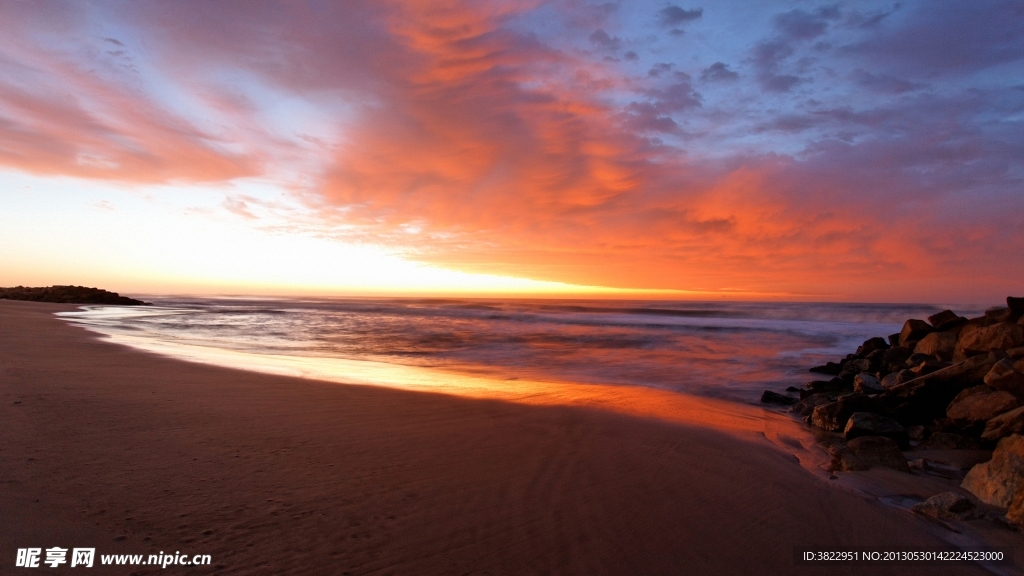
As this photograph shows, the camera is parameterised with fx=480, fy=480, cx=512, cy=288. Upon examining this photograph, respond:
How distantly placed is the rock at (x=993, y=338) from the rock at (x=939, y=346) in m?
0.83

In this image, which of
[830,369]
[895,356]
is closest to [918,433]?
[895,356]

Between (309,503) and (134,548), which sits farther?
(309,503)

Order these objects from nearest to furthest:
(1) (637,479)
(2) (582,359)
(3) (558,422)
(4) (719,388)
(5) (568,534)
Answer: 1. (5) (568,534)
2. (1) (637,479)
3. (3) (558,422)
4. (4) (719,388)
5. (2) (582,359)

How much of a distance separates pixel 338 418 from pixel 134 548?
3.35m

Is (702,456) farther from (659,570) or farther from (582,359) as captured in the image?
(582,359)

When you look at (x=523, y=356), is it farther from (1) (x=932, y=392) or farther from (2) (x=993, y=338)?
(2) (x=993, y=338)

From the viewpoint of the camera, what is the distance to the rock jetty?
4719 millimetres

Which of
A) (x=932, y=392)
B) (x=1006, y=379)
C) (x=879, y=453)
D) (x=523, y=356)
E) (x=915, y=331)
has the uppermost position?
(x=915, y=331)

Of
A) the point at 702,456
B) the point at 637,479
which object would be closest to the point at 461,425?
the point at 637,479

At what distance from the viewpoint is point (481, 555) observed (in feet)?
10.3

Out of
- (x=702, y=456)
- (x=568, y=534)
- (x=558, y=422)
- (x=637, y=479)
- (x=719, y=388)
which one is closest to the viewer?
(x=568, y=534)

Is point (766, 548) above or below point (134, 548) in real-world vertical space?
below

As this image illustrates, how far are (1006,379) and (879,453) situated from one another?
3.05 meters

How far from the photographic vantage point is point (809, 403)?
914 cm
